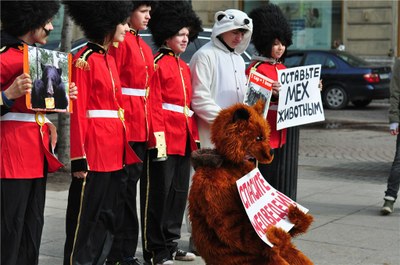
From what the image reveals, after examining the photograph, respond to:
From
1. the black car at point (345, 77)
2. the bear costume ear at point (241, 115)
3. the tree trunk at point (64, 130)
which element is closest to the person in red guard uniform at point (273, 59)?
the bear costume ear at point (241, 115)

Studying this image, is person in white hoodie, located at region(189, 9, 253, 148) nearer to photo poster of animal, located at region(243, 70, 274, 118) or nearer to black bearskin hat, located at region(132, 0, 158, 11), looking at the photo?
photo poster of animal, located at region(243, 70, 274, 118)

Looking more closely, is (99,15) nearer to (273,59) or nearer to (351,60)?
(273,59)

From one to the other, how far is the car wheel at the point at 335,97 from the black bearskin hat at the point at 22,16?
17084 mm

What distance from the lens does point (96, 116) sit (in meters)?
5.18

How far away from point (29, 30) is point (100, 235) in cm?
155

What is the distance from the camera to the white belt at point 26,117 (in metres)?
4.50

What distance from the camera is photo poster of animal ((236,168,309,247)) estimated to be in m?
4.67

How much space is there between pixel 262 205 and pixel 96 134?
117cm

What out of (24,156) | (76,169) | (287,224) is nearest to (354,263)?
(287,224)

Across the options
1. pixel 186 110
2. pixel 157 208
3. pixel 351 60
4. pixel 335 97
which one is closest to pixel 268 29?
pixel 186 110

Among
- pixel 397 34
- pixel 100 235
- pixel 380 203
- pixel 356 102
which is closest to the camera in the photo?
pixel 100 235

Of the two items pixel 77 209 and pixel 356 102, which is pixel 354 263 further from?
pixel 356 102

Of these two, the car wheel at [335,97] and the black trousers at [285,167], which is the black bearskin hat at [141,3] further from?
the car wheel at [335,97]

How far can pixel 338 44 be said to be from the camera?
84.5ft
